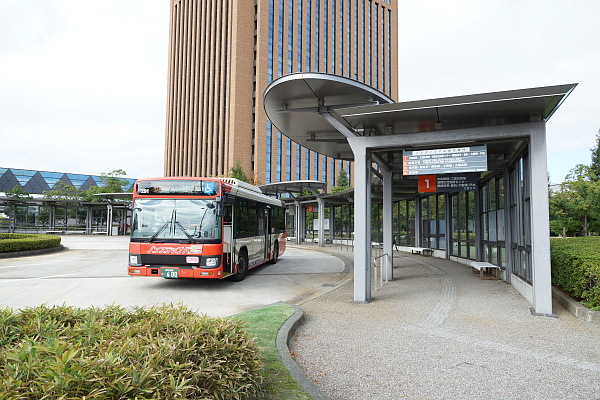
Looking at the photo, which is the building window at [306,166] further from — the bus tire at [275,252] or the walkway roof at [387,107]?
the walkway roof at [387,107]

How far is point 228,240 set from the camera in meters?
10.6

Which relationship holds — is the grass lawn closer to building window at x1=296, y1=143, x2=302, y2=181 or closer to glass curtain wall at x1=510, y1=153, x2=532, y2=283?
glass curtain wall at x1=510, y1=153, x2=532, y2=283

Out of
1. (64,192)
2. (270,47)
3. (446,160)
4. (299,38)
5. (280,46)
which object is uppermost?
(299,38)

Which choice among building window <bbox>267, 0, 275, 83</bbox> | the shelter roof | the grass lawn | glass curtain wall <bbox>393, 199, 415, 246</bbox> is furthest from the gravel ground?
building window <bbox>267, 0, 275, 83</bbox>

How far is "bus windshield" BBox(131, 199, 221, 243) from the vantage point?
389 inches

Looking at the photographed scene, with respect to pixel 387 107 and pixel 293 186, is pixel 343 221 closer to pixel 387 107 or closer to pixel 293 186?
pixel 293 186

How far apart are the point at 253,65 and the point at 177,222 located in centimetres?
6569

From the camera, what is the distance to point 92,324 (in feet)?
11.6

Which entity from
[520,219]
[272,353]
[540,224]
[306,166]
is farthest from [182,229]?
[306,166]

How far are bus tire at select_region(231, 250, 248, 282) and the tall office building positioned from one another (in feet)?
157

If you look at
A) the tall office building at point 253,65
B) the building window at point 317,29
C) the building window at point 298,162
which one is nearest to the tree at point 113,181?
the tall office building at point 253,65

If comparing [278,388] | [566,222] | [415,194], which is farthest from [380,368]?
[566,222]

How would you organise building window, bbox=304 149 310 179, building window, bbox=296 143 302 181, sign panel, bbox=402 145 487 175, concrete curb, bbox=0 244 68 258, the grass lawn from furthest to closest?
building window, bbox=304 149 310 179 → building window, bbox=296 143 302 181 → concrete curb, bbox=0 244 68 258 → sign panel, bbox=402 145 487 175 → the grass lawn

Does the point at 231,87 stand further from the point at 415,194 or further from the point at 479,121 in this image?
the point at 479,121
